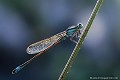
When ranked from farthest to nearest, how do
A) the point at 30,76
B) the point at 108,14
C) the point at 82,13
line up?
the point at 108,14 < the point at 82,13 < the point at 30,76

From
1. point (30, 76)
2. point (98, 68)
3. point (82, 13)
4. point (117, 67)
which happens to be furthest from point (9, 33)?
point (117, 67)

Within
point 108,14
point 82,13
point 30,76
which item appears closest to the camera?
point 30,76

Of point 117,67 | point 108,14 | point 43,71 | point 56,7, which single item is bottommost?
point 117,67

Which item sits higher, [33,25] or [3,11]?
[3,11]

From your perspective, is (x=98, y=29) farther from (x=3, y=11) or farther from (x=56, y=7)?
(x=3, y=11)

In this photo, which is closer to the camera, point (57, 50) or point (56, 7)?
point (57, 50)

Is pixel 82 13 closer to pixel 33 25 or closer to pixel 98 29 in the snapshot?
pixel 98 29

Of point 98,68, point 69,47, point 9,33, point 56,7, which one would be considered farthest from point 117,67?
point 9,33
